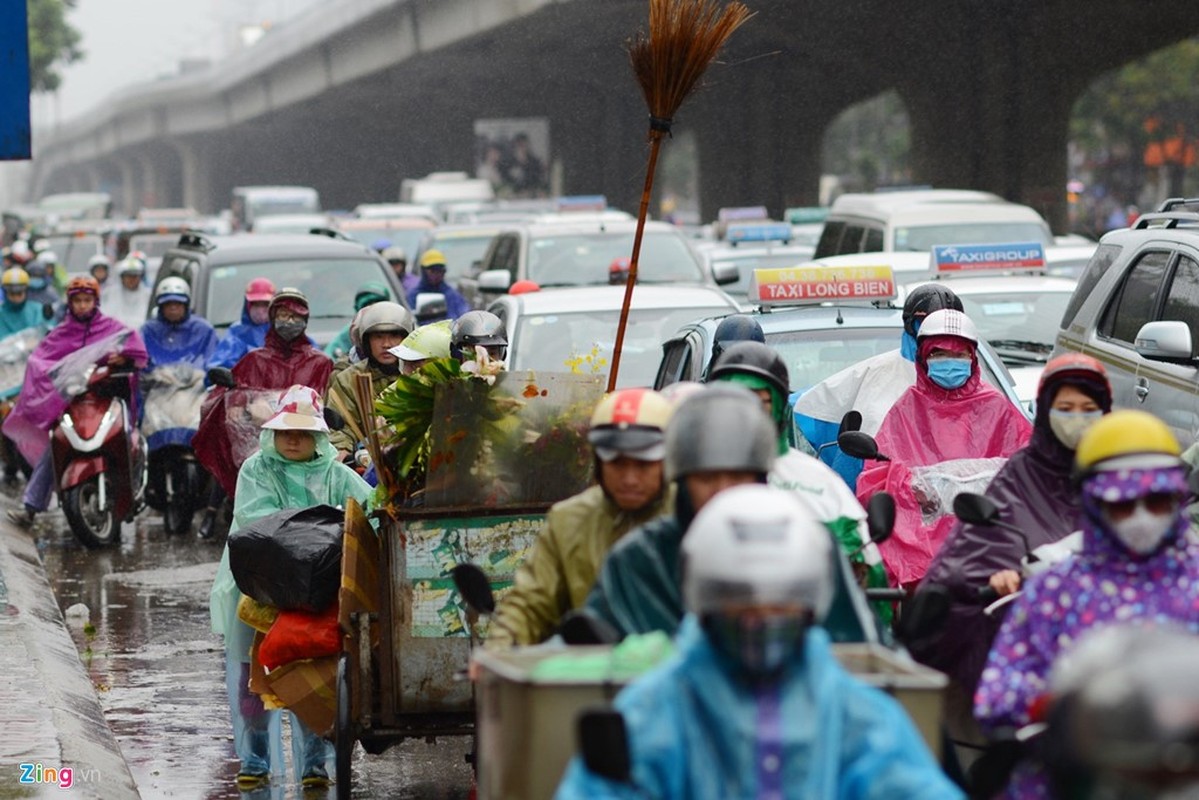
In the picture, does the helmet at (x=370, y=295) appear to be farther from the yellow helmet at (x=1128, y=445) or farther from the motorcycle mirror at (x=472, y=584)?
the yellow helmet at (x=1128, y=445)

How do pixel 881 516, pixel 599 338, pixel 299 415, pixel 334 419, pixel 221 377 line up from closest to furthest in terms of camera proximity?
pixel 881 516 → pixel 299 415 → pixel 334 419 → pixel 599 338 → pixel 221 377

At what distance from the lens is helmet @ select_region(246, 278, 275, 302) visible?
46.8 feet

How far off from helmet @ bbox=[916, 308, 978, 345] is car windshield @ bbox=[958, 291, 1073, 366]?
493 centimetres

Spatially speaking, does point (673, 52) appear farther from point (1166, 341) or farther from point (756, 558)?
A: point (756, 558)

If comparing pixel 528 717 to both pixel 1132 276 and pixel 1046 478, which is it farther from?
pixel 1132 276

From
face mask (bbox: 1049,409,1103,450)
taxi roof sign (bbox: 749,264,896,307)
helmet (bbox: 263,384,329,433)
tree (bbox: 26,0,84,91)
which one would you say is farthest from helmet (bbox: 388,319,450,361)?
tree (bbox: 26,0,84,91)

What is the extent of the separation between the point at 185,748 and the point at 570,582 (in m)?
4.04

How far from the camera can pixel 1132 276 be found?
10.3 m

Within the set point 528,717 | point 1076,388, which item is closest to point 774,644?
point 528,717

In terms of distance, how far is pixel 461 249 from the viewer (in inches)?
938

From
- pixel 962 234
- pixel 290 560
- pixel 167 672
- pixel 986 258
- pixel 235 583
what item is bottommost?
pixel 167 672

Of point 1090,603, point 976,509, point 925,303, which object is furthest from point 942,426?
point 1090,603

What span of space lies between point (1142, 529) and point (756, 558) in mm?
1268

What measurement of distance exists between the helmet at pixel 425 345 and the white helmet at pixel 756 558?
18.0 ft
